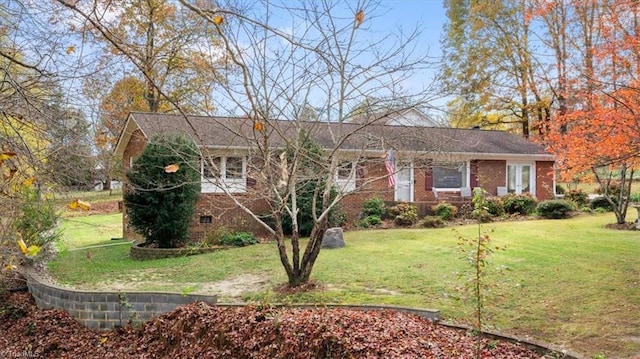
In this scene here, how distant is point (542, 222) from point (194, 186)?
11.2 metres

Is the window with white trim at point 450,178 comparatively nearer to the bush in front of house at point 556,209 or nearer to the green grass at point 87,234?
the bush in front of house at point 556,209

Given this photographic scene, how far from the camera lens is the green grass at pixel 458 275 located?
5770 millimetres

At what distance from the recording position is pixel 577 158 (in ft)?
36.1

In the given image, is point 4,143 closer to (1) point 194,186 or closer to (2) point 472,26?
(1) point 194,186

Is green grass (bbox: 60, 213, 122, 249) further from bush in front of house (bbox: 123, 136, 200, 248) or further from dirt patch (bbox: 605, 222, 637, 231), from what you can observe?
dirt patch (bbox: 605, 222, 637, 231)

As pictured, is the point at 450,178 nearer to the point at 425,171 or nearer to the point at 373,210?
the point at 373,210

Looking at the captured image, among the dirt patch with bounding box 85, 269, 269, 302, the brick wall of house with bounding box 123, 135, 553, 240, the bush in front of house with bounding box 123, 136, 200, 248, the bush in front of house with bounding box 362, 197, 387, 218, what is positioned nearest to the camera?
the dirt patch with bounding box 85, 269, 269, 302

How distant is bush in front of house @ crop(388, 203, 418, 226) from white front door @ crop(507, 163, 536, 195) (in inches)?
242

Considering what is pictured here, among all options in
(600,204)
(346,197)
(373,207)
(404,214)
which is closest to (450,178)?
(404,214)

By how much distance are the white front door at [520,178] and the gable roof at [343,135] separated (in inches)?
25.8

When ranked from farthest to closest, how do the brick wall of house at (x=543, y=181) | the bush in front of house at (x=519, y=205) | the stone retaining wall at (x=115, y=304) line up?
the brick wall of house at (x=543, y=181), the bush in front of house at (x=519, y=205), the stone retaining wall at (x=115, y=304)

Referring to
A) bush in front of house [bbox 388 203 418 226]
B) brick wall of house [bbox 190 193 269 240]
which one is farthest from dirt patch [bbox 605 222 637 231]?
brick wall of house [bbox 190 193 269 240]

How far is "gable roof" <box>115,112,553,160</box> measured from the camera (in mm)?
8219

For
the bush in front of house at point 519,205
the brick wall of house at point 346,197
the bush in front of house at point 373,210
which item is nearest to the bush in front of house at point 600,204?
the brick wall of house at point 346,197
